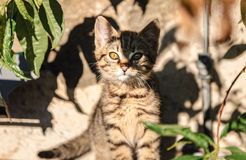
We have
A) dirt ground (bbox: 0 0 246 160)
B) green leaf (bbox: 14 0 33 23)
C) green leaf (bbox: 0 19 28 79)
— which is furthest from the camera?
dirt ground (bbox: 0 0 246 160)

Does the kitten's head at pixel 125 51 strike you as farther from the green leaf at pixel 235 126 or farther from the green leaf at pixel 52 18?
the green leaf at pixel 235 126

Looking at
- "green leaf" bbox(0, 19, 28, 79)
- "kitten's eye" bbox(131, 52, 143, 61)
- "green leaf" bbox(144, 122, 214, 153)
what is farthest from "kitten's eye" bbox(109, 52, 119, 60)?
"green leaf" bbox(144, 122, 214, 153)

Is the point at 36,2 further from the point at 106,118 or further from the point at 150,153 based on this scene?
the point at 150,153

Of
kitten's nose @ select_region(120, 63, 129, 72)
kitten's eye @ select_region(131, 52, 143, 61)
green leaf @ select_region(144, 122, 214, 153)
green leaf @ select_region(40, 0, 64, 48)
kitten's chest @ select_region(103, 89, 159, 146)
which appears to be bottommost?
green leaf @ select_region(144, 122, 214, 153)

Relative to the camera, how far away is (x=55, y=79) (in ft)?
11.5

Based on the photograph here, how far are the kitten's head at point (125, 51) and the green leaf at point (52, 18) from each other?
1.69 feet

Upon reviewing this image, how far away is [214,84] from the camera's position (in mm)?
3293

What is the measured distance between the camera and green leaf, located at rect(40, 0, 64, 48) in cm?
241

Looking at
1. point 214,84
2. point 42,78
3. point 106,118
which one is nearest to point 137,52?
point 106,118

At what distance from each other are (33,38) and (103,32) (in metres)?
0.63

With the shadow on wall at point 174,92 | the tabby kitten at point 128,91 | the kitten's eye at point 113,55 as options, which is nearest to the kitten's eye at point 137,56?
the tabby kitten at point 128,91

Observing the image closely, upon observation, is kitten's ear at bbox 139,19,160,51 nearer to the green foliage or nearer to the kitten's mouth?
the kitten's mouth

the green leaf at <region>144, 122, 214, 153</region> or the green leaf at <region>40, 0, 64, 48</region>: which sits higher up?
the green leaf at <region>40, 0, 64, 48</region>

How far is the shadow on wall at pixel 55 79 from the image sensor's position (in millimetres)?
3455
